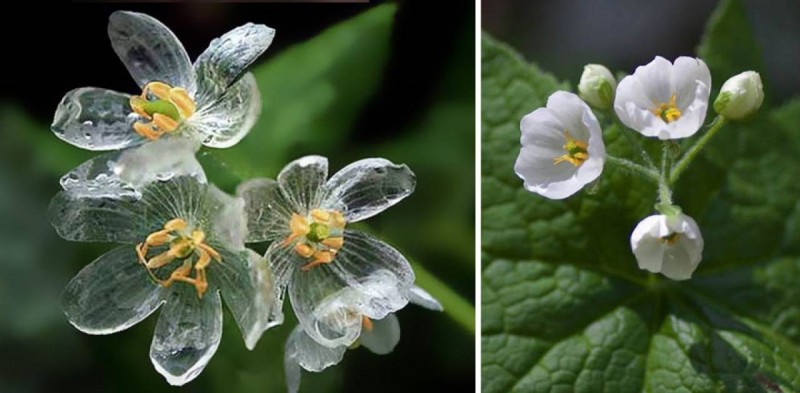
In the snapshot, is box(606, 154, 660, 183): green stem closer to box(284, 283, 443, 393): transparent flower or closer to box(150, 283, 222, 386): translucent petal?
box(284, 283, 443, 393): transparent flower

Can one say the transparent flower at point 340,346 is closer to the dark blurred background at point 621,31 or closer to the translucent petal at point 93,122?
the translucent petal at point 93,122

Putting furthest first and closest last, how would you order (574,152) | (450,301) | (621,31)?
(621,31)
(450,301)
(574,152)

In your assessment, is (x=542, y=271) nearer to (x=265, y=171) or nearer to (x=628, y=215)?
(x=628, y=215)

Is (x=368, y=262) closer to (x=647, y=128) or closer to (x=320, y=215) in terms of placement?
(x=320, y=215)

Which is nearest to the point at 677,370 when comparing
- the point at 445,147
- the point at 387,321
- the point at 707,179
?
the point at 707,179

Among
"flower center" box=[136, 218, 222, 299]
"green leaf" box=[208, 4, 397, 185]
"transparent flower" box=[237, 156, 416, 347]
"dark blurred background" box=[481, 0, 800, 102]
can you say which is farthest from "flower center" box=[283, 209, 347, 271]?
"dark blurred background" box=[481, 0, 800, 102]

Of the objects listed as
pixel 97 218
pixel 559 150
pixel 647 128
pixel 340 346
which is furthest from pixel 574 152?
pixel 97 218
